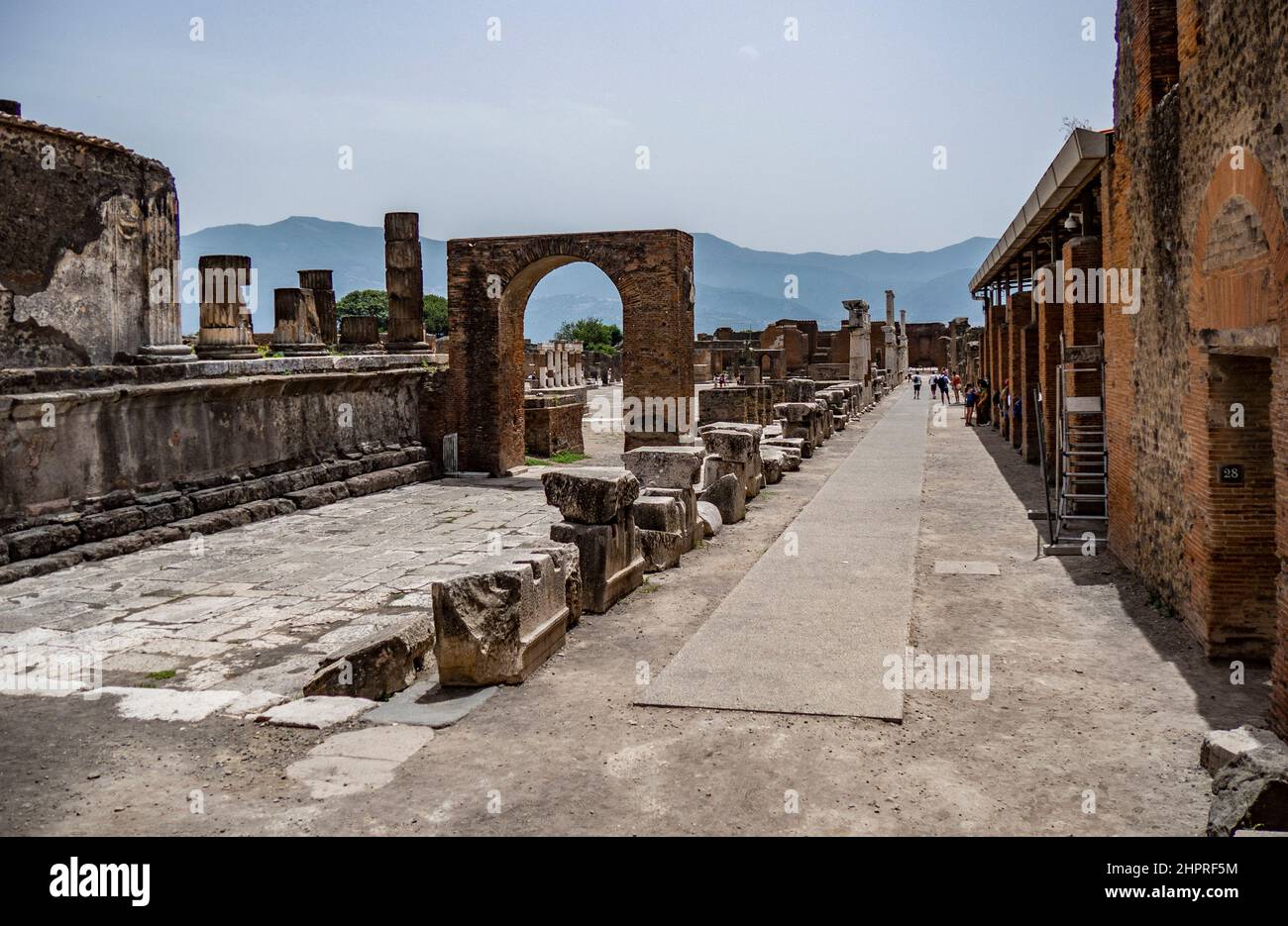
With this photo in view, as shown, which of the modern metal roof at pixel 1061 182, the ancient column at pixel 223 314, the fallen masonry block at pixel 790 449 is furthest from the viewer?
the fallen masonry block at pixel 790 449

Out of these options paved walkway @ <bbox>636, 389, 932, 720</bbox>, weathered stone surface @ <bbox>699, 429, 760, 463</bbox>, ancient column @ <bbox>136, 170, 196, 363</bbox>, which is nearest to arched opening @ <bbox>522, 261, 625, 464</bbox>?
weathered stone surface @ <bbox>699, 429, 760, 463</bbox>

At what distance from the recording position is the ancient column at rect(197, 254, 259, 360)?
15047 mm

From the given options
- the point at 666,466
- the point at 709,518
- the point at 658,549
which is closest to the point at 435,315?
the point at 666,466

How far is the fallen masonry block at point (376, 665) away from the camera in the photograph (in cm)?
614

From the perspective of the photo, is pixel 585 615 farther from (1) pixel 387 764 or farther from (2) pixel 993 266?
(2) pixel 993 266

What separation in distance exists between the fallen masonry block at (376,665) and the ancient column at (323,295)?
739 inches

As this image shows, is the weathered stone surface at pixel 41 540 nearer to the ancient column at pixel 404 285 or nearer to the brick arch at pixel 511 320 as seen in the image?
the brick arch at pixel 511 320

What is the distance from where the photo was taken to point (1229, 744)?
454cm

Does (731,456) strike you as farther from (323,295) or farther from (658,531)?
(323,295)

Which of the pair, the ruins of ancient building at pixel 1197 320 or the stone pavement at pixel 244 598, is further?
the stone pavement at pixel 244 598

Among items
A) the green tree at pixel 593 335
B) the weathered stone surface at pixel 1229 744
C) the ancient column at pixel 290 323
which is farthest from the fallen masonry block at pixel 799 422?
the green tree at pixel 593 335

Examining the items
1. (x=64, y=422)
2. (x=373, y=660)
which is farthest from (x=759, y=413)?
(x=373, y=660)

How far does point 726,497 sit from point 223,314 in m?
8.18

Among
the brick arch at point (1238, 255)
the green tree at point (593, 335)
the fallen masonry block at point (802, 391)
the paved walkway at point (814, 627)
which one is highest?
the green tree at point (593, 335)
